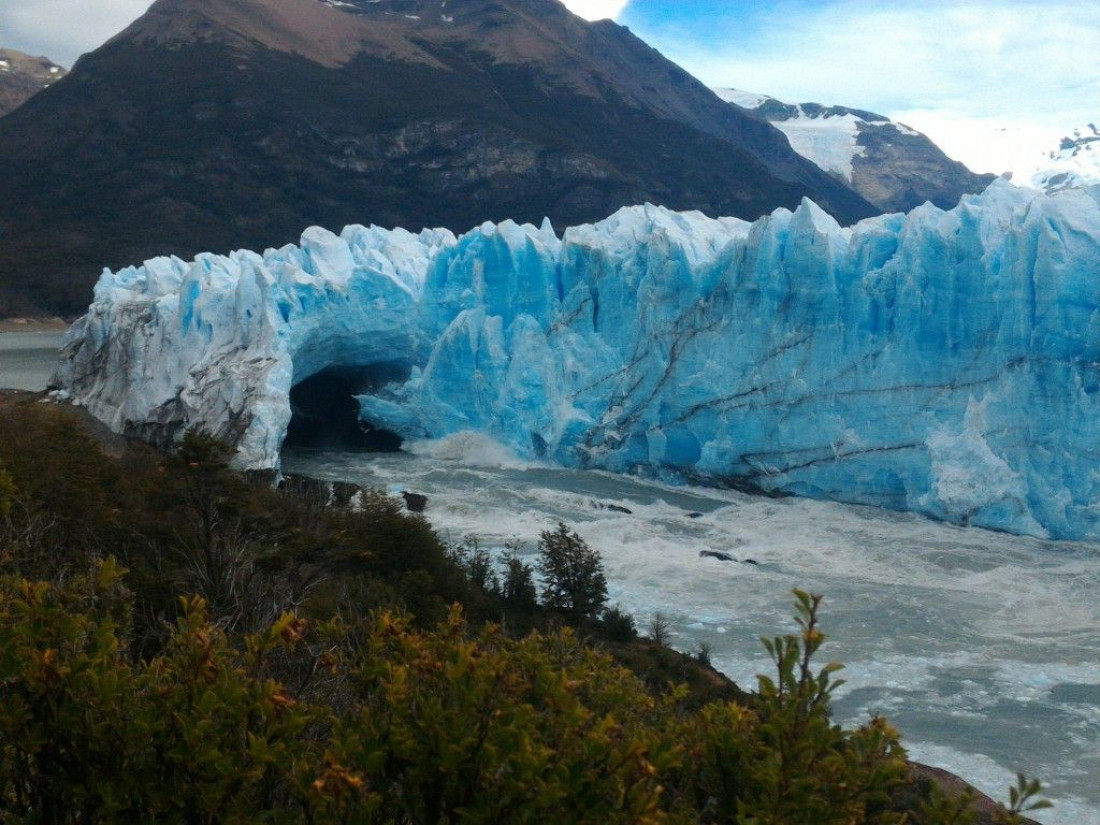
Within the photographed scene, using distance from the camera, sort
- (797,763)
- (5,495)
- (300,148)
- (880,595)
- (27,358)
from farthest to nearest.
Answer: (300,148) < (27,358) < (880,595) < (5,495) < (797,763)

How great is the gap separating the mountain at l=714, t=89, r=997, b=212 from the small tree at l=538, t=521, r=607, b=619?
6582cm

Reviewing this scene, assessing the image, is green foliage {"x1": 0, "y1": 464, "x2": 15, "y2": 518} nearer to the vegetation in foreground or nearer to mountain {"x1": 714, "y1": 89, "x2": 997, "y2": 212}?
the vegetation in foreground

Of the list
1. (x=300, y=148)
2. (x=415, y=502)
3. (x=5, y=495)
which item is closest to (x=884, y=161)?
(x=300, y=148)

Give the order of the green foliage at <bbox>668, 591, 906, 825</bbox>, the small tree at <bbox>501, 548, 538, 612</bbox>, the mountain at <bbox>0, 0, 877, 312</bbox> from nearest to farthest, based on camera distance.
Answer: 1. the green foliage at <bbox>668, 591, 906, 825</bbox>
2. the small tree at <bbox>501, 548, 538, 612</bbox>
3. the mountain at <bbox>0, 0, 877, 312</bbox>

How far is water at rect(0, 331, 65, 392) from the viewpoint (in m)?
26.1

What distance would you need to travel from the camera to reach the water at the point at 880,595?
8.30 metres

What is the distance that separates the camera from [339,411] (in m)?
22.5

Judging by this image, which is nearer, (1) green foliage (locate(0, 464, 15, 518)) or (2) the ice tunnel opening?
(1) green foliage (locate(0, 464, 15, 518))

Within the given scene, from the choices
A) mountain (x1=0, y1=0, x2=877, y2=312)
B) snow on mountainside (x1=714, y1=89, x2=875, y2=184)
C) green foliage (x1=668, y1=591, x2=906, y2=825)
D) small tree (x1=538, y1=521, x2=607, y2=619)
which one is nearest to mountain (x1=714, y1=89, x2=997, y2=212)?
snow on mountainside (x1=714, y1=89, x2=875, y2=184)

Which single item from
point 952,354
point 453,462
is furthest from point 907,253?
point 453,462

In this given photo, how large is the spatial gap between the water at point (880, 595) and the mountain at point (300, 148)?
32.6 metres

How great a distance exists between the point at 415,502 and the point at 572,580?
16.5 feet

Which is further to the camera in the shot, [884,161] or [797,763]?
[884,161]

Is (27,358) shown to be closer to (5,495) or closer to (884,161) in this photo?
(5,495)
